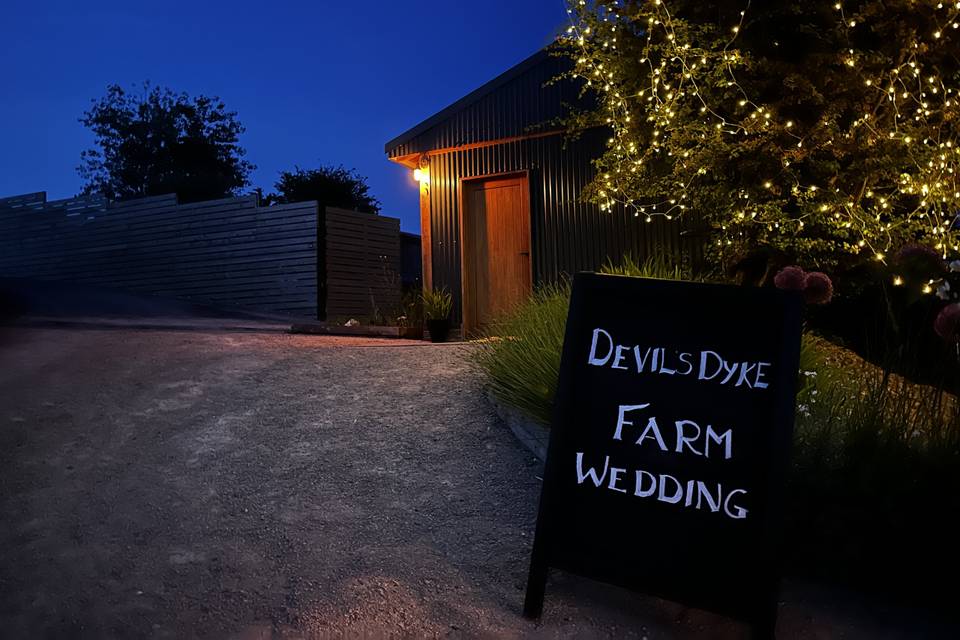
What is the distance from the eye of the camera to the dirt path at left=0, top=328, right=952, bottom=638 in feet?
7.91

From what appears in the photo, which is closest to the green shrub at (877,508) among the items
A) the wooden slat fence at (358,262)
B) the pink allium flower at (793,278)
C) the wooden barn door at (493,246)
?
the pink allium flower at (793,278)

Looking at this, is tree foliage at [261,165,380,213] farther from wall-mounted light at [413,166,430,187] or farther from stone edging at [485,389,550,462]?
stone edging at [485,389,550,462]

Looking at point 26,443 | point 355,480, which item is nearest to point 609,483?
point 355,480

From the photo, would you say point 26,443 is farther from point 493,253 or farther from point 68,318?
point 68,318

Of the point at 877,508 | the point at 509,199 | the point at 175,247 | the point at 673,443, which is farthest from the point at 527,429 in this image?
the point at 175,247

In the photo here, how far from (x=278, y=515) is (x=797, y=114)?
5744 millimetres

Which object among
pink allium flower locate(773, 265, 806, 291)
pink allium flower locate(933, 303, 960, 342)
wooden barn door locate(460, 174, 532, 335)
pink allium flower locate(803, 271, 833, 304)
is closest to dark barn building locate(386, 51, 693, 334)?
wooden barn door locate(460, 174, 532, 335)

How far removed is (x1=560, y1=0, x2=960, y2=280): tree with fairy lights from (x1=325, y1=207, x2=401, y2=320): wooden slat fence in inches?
318

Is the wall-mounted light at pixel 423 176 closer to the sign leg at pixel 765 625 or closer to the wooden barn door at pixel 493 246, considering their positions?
the wooden barn door at pixel 493 246

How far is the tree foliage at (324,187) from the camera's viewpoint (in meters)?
22.3

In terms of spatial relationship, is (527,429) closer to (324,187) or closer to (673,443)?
(673,443)

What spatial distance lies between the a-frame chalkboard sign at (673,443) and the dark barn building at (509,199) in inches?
227

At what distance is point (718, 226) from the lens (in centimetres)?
677

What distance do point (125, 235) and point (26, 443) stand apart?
48.0 feet
